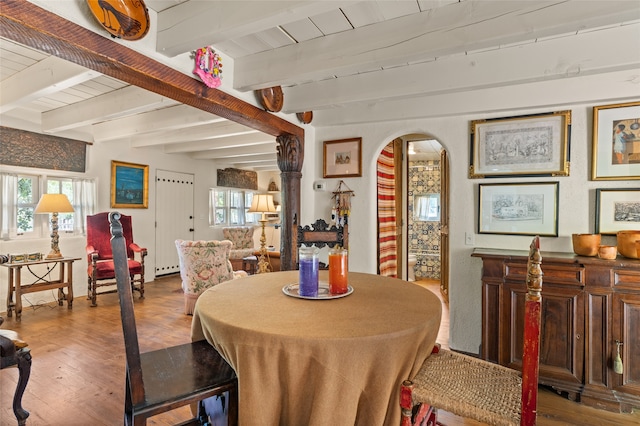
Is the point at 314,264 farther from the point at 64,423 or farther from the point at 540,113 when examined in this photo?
the point at 540,113

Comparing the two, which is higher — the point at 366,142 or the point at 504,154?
the point at 366,142

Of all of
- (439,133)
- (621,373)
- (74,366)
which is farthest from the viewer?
(439,133)

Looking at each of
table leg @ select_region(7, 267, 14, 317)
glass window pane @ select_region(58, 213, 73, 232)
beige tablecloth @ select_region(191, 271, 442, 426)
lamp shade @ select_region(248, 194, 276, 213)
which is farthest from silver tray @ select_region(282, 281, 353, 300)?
glass window pane @ select_region(58, 213, 73, 232)

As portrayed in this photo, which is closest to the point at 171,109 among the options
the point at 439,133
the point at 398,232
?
the point at 439,133

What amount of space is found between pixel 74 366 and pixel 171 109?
107 inches

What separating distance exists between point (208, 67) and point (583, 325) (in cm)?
307

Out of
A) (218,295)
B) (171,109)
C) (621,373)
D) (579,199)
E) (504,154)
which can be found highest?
(171,109)

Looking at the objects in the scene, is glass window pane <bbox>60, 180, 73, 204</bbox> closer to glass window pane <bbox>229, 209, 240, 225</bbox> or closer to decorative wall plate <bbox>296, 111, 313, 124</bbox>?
glass window pane <bbox>229, 209, 240, 225</bbox>

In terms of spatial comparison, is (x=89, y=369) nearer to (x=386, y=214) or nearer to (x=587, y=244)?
(x=386, y=214)

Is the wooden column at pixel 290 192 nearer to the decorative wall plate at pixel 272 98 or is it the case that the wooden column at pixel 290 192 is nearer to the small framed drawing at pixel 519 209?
the decorative wall plate at pixel 272 98

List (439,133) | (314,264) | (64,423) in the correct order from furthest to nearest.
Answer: (439,133) → (64,423) → (314,264)

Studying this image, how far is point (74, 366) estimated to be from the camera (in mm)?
2533

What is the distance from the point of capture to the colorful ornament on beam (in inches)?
84.8

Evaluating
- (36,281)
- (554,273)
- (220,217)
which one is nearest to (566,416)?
(554,273)
